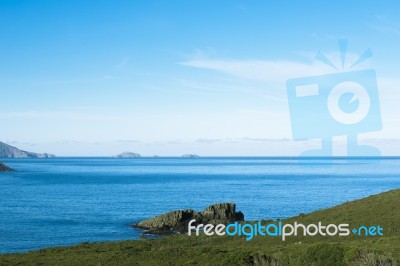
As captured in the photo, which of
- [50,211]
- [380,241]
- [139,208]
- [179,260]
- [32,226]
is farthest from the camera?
[139,208]

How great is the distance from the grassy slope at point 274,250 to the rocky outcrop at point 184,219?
20763 mm

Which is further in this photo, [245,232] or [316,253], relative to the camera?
[245,232]

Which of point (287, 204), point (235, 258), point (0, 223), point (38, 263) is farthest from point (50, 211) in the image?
point (235, 258)

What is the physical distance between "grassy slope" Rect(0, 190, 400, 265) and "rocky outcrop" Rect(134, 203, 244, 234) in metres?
20.8

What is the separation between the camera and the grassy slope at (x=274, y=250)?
120ft

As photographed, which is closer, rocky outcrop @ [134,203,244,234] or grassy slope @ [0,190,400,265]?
grassy slope @ [0,190,400,265]

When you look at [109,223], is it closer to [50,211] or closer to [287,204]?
[50,211]

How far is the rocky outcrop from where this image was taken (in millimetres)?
90312

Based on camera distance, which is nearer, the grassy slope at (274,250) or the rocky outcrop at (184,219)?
the grassy slope at (274,250)

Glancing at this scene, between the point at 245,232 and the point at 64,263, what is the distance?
3090 centimetres

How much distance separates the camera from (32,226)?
300ft

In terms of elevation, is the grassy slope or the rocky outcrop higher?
the grassy slope

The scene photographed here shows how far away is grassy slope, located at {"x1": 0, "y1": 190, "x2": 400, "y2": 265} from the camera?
1435 inches

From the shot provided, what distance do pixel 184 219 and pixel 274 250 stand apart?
4837 cm
